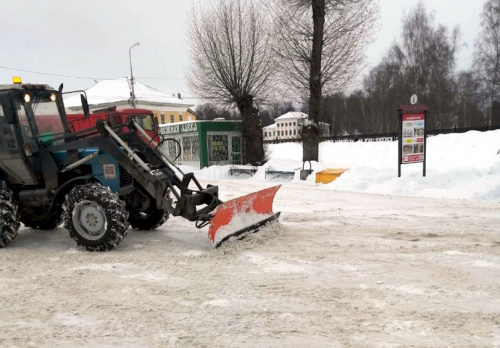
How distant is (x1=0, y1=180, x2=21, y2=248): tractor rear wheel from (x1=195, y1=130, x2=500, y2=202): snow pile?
8867mm

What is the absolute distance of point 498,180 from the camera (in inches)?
379

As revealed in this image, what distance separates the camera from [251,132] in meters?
20.4

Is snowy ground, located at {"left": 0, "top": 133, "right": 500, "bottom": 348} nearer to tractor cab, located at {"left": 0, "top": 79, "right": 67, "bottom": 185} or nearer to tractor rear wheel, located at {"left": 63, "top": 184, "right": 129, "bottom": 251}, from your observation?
tractor rear wheel, located at {"left": 63, "top": 184, "right": 129, "bottom": 251}

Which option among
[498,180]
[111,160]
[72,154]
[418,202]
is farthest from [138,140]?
[498,180]

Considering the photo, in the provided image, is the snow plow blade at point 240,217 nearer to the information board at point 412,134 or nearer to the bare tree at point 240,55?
the information board at point 412,134

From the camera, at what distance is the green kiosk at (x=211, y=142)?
2027cm

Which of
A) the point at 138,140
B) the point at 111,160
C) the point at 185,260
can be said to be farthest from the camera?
the point at 138,140

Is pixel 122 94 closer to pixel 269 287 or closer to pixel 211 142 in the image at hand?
pixel 211 142

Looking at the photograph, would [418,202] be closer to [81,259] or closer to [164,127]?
[81,259]

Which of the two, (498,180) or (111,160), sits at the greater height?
(111,160)

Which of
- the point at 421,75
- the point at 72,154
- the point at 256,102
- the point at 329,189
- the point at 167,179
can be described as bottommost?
the point at 329,189

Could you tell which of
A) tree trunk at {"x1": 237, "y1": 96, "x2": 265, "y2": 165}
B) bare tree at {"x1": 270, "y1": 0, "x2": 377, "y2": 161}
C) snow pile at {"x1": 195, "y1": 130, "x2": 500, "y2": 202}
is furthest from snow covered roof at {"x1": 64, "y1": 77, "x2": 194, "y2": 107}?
bare tree at {"x1": 270, "y1": 0, "x2": 377, "y2": 161}

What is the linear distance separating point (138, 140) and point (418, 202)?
6441 millimetres

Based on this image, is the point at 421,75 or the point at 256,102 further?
the point at 421,75
